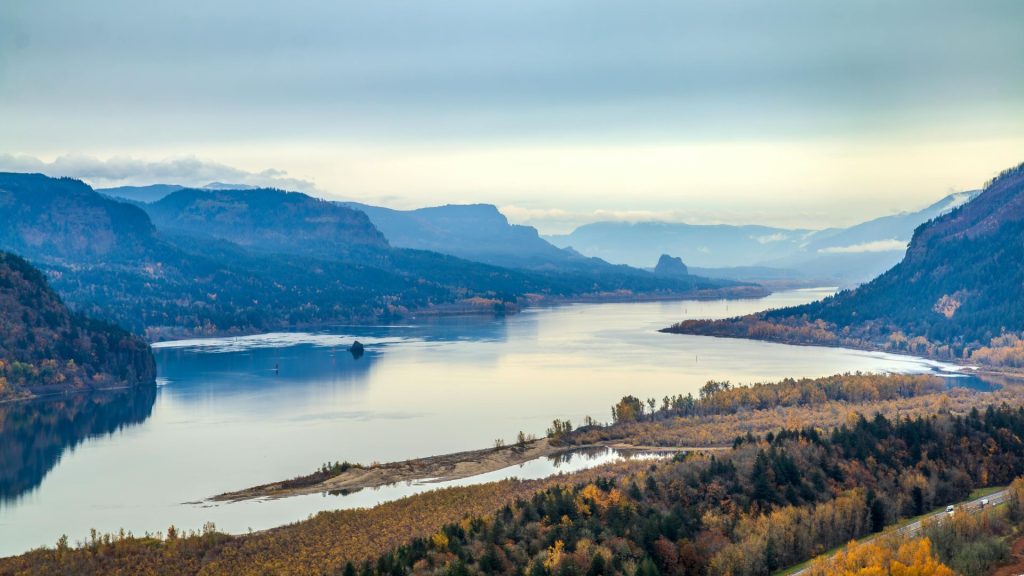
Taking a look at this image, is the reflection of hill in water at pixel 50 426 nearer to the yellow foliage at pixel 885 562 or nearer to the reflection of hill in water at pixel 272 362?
the reflection of hill in water at pixel 272 362

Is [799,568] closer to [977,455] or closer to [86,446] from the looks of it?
[977,455]

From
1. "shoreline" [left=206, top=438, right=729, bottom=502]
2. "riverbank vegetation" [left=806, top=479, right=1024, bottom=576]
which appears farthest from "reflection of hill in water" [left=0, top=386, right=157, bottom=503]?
"riverbank vegetation" [left=806, top=479, right=1024, bottom=576]

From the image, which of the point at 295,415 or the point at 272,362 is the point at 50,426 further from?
the point at 272,362

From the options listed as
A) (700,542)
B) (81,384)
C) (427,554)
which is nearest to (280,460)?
(427,554)

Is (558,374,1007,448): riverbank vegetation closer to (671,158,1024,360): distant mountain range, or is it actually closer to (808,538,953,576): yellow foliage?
(808,538,953,576): yellow foliage

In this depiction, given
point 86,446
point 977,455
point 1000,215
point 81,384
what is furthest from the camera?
point 1000,215

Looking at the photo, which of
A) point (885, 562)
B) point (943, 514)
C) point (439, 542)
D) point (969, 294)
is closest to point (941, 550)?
point (885, 562)
